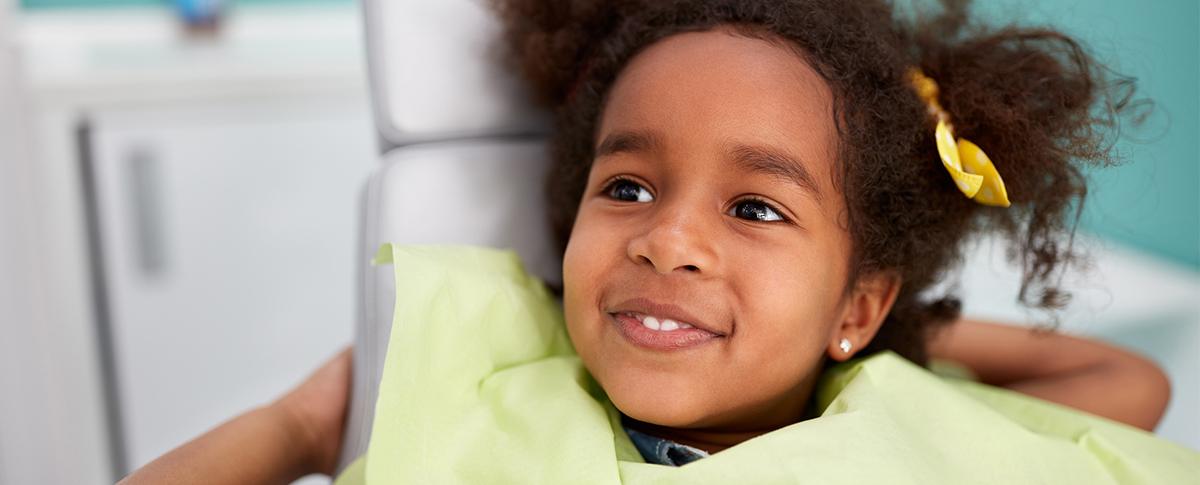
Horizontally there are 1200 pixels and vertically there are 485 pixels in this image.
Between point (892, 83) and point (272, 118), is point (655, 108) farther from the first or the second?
point (272, 118)

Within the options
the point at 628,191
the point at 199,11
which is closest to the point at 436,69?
the point at 628,191

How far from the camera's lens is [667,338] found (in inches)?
27.5

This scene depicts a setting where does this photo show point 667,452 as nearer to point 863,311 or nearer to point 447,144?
point 863,311

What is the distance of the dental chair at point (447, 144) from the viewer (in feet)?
3.03

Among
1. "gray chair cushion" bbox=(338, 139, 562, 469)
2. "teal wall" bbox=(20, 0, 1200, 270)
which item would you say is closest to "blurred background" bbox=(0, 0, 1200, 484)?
"teal wall" bbox=(20, 0, 1200, 270)

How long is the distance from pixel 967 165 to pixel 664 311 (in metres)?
0.27

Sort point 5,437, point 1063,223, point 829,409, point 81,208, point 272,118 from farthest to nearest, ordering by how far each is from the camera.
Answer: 1. point 272,118
2. point 81,208
3. point 5,437
4. point 1063,223
5. point 829,409

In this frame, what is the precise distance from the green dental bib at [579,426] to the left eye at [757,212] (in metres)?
0.13

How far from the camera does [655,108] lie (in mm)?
745

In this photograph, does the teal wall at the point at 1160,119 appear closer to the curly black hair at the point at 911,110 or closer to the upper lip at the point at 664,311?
the curly black hair at the point at 911,110

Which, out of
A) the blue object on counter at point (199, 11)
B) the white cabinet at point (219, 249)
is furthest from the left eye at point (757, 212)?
the blue object on counter at point (199, 11)

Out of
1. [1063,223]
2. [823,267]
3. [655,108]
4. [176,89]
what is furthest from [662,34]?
[176,89]

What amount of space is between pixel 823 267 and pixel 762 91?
0.13 metres

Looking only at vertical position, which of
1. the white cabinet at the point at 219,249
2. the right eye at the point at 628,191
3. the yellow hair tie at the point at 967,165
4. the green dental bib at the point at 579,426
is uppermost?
the yellow hair tie at the point at 967,165
